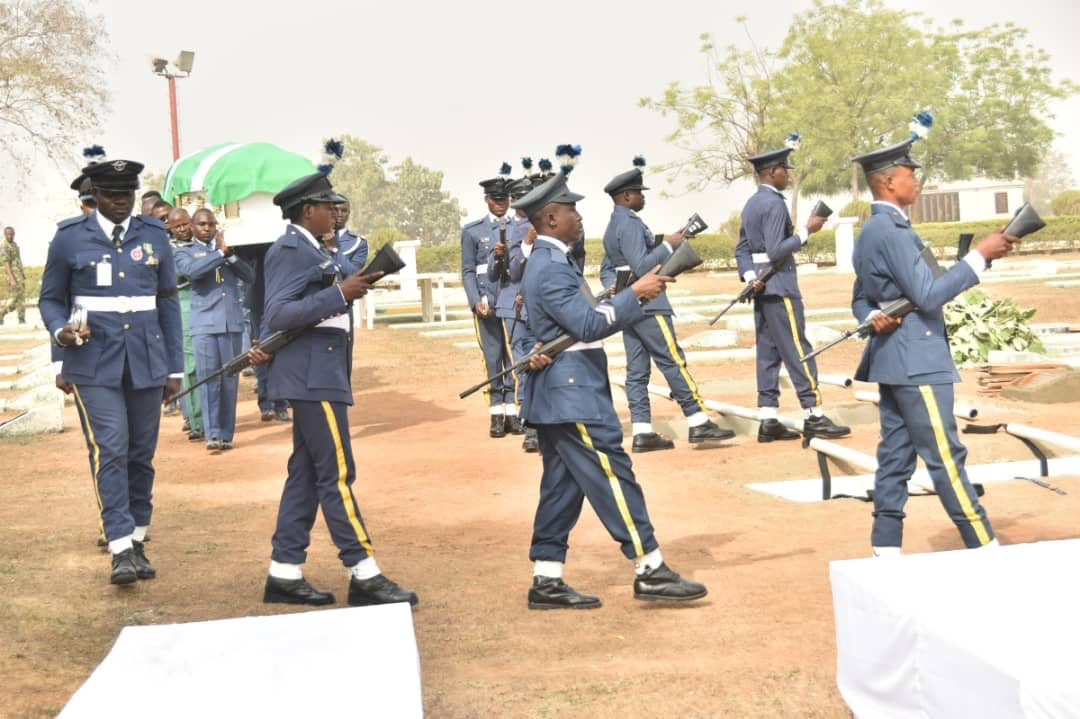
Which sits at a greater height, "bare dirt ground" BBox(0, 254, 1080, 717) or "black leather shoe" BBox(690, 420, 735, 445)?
"black leather shoe" BBox(690, 420, 735, 445)

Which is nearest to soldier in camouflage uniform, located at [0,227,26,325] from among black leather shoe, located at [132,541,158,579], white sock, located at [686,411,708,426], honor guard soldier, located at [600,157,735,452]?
honor guard soldier, located at [600,157,735,452]

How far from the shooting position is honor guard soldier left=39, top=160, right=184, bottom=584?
654cm

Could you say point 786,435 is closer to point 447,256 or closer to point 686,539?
point 686,539

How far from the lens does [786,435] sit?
10383 millimetres

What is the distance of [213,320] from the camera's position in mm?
11195

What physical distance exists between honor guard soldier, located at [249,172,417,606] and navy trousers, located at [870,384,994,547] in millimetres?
2199

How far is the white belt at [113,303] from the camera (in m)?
6.66

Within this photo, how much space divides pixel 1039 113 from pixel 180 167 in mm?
54804

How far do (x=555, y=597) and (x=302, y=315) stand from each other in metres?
1.69

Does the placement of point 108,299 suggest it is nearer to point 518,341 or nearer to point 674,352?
point 518,341

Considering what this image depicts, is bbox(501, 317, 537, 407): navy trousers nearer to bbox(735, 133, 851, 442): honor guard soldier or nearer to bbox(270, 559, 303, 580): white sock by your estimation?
bbox(735, 133, 851, 442): honor guard soldier

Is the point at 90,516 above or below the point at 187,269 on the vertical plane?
below

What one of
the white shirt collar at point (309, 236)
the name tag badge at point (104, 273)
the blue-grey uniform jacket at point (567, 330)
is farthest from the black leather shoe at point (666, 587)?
the name tag badge at point (104, 273)

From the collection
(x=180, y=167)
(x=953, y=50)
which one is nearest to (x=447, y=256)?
(x=180, y=167)
